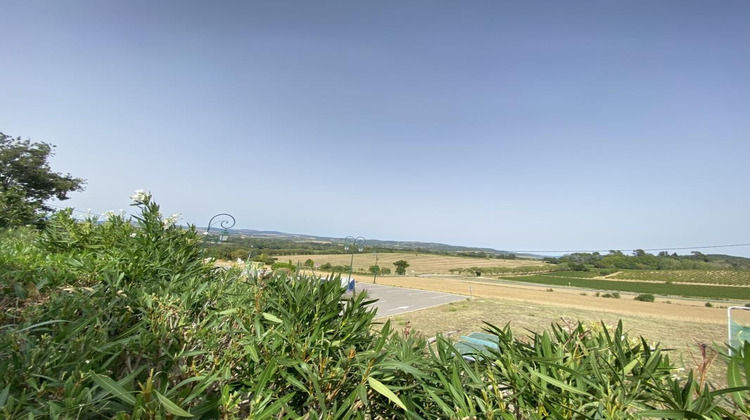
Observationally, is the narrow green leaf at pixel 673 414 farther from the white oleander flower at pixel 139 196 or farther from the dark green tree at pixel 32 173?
the dark green tree at pixel 32 173

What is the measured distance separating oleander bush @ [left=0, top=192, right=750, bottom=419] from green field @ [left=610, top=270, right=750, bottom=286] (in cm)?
8045

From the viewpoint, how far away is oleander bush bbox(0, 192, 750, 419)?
706mm

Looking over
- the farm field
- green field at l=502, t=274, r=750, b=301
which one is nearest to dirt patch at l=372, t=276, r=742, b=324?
the farm field

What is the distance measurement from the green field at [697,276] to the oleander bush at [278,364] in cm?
8045

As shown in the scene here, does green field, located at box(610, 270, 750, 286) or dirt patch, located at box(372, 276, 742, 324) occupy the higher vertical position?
green field, located at box(610, 270, 750, 286)

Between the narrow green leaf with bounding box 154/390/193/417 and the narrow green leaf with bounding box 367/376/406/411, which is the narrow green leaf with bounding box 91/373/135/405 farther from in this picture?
the narrow green leaf with bounding box 367/376/406/411

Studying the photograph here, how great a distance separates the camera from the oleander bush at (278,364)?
0.71m

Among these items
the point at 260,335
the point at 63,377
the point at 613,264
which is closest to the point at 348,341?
the point at 260,335

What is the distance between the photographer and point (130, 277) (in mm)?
1765

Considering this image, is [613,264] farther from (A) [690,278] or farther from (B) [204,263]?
(B) [204,263]

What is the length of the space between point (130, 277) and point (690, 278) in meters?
89.2

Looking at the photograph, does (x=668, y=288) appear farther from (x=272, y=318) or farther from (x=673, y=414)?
(x=272, y=318)

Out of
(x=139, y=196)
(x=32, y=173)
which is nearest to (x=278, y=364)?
(x=139, y=196)

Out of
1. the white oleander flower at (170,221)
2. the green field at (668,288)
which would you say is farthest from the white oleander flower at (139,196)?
the green field at (668,288)
